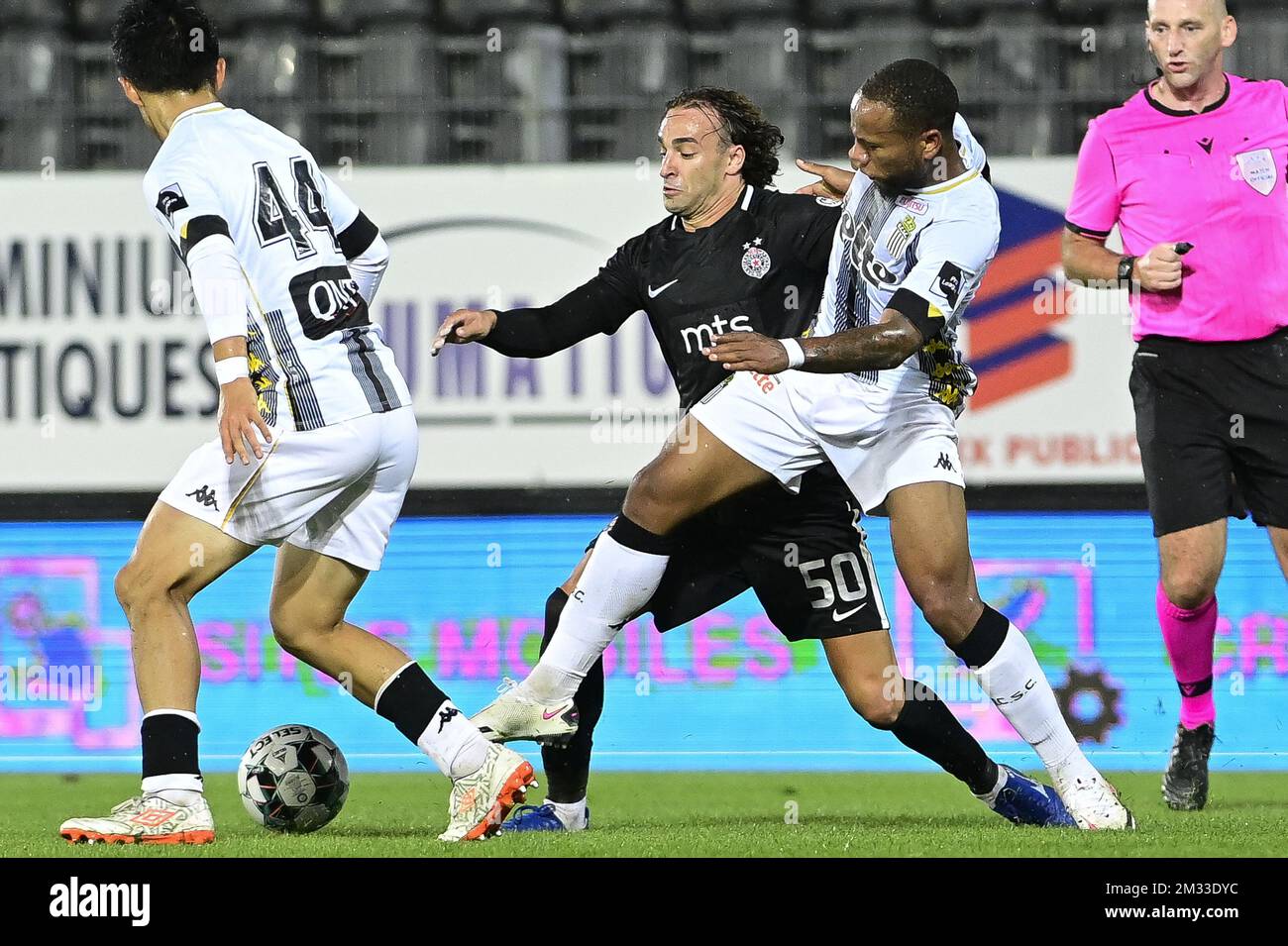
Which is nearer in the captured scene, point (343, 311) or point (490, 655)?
point (343, 311)

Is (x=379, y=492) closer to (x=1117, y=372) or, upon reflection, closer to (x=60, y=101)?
(x=1117, y=372)

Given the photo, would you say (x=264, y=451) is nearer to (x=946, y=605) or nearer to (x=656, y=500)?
(x=656, y=500)

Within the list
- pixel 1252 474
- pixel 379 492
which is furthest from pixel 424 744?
pixel 1252 474

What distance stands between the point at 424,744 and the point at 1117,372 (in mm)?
4394

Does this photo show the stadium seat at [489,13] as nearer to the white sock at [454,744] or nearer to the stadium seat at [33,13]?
the stadium seat at [33,13]

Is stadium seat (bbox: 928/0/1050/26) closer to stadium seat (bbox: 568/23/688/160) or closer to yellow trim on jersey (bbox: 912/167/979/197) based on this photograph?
stadium seat (bbox: 568/23/688/160)

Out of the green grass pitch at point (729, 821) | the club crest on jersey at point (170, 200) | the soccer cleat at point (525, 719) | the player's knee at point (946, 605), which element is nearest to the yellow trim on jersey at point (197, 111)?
the club crest on jersey at point (170, 200)

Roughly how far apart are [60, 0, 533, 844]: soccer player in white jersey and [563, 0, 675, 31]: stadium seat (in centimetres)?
465

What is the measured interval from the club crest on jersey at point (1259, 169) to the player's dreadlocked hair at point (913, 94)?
995mm

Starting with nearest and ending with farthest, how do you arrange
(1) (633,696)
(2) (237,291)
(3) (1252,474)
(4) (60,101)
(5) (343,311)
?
1. (2) (237,291)
2. (5) (343,311)
3. (3) (1252,474)
4. (1) (633,696)
5. (4) (60,101)

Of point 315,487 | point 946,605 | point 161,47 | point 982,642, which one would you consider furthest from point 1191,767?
point 161,47

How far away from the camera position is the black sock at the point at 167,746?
397 centimetres

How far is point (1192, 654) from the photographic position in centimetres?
492

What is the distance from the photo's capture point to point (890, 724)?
4.46 meters
